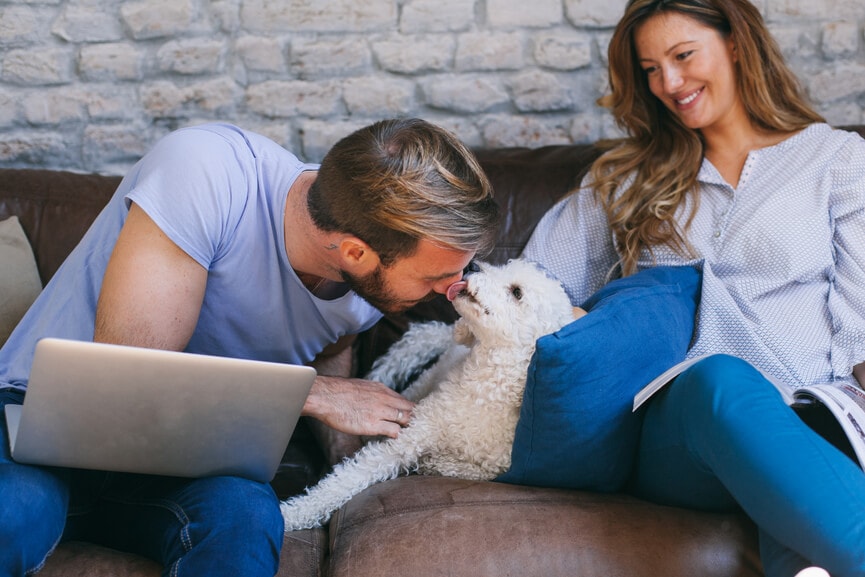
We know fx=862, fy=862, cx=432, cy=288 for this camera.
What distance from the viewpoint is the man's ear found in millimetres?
1687

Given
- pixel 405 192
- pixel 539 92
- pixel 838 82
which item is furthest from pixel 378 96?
pixel 838 82

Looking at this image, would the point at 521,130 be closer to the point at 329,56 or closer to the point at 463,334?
the point at 329,56

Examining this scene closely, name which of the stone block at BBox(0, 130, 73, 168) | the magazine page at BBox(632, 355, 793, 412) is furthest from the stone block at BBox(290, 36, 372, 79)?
the magazine page at BBox(632, 355, 793, 412)

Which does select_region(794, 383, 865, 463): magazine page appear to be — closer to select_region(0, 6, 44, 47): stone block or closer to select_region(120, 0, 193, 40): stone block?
select_region(120, 0, 193, 40): stone block

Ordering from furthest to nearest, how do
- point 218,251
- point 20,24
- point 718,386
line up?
point 20,24 < point 218,251 < point 718,386

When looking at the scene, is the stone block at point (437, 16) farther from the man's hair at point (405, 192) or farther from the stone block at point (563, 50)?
the man's hair at point (405, 192)

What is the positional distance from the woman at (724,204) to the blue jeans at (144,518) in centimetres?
79

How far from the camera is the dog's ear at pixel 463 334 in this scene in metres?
1.91

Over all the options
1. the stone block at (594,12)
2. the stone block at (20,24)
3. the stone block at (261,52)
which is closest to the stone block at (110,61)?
the stone block at (20,24)

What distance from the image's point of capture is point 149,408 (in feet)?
4.54

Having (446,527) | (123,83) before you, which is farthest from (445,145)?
(123,83)

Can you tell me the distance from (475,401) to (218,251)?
624 millimetres

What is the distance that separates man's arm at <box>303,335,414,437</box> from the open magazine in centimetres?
54

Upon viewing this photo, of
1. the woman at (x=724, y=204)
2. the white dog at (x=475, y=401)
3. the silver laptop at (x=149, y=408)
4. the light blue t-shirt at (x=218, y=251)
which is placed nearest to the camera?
the silver laptop at (x=149, y=408)
